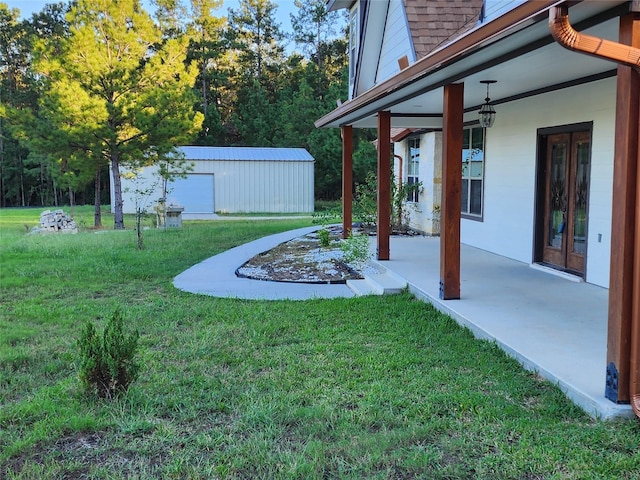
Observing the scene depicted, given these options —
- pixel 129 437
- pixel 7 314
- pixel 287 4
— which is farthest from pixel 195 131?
pixel 287 4

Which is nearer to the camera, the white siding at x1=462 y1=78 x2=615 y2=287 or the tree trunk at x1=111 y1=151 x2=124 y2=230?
the white siding at x1=462 y1=78 x2=615 y2=287

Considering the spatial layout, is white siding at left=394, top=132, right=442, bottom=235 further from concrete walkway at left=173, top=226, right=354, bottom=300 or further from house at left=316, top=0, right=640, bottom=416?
concrete walkway at left=173, top=226, right=354, bottom=300

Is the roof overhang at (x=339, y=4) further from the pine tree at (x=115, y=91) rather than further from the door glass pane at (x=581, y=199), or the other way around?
the door glass pane at (x=581, y=199)

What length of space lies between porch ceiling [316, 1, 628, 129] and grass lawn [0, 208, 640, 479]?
2336mm

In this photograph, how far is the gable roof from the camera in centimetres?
1001

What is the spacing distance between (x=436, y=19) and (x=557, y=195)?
4.63 m

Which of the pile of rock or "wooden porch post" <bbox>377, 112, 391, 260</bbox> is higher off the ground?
"wooden porch post" <bbox>377, 112, 391, 260</bbox>

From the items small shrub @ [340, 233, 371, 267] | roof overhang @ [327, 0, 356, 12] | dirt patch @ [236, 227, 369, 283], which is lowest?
dirt patch @ [236, 227, 369, 283]

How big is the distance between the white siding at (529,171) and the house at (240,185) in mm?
13951

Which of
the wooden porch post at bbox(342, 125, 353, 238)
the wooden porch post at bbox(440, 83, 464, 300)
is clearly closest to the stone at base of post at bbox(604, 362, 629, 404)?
the wooden porch post at bbox(440, 83, 464, 300)

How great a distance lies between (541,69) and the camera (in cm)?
558

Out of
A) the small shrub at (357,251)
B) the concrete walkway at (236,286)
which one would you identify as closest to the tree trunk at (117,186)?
the concrete walkway at (236,286)

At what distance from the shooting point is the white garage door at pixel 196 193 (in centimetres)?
2297

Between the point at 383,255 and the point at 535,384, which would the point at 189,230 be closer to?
the point at 383,255
